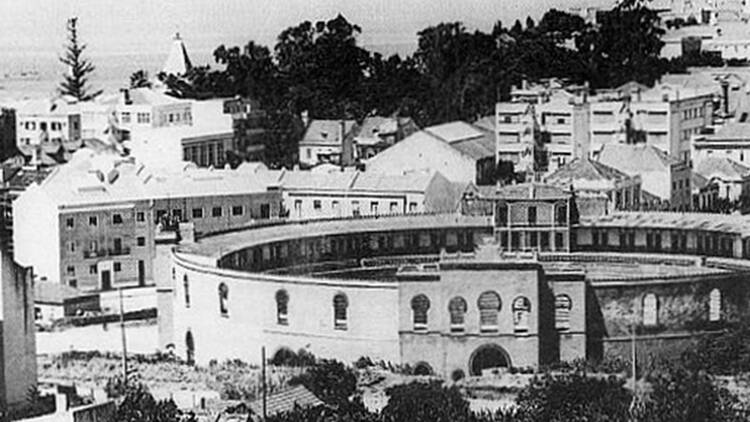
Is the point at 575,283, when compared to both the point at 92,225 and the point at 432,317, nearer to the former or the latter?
the point at 432,317

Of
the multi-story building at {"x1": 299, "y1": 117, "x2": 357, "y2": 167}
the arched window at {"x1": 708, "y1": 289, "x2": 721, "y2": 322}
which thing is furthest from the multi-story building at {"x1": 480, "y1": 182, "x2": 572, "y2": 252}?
the multi-story building at {"x1": 299, "y1": 117, "x2": 357, "y2": 167}

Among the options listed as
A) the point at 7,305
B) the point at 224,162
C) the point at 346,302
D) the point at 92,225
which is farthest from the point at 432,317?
the point at 224,162

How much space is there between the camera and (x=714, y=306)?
33.9 ft

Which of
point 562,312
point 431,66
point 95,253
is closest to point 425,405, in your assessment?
point 562,312

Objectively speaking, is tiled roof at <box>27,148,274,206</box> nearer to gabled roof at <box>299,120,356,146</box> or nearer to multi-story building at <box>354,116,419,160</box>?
gabled roof at <box>299,120,356,146</box>

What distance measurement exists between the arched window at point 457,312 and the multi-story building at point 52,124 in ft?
28.1

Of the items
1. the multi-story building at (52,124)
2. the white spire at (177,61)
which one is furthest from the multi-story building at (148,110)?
the multi-story building at (52,124)

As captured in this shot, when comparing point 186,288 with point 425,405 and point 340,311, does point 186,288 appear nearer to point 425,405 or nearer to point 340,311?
point 340,311

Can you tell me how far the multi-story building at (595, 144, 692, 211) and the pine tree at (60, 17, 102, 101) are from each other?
412 cm

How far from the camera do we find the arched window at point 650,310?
10133mm

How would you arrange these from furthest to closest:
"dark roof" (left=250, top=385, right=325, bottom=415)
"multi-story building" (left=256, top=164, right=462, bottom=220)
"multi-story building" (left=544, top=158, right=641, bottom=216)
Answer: "multi-story building" (left=256, top=164, right=462, bottom=220), "multi-story building" (left=544, top=158, right=641, bottom=216), "dark roof" (left=250, top=385, right=325, bottom=415)

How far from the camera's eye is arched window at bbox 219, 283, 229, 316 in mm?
10656

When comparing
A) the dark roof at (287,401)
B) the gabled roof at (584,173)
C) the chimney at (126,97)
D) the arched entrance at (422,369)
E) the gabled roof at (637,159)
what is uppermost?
the chimney at (126,97)

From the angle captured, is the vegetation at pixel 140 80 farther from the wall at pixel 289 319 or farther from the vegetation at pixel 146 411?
the vegetation at pixel 146 411
